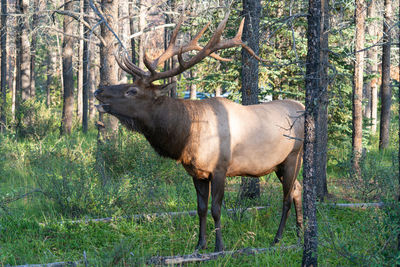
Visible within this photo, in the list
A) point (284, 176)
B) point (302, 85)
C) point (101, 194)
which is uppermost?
point (302, 85)

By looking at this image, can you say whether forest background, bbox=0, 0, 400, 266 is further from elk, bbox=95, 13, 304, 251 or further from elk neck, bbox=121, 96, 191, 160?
elk neck, bbox=121, 96, 191, 160

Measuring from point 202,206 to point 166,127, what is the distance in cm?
122

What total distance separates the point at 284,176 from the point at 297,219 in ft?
2.39

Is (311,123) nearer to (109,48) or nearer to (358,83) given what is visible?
(358,83)

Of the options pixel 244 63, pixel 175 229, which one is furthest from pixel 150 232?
pixel 244 63

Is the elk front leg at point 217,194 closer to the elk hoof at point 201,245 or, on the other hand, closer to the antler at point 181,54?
the elk hoof at point 201,245

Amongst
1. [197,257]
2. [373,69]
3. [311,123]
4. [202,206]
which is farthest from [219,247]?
[373,69]

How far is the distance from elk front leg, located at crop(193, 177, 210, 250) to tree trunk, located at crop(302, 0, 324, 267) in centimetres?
178

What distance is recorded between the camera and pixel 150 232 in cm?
586

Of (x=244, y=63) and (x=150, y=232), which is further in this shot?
(x=244, y=63)

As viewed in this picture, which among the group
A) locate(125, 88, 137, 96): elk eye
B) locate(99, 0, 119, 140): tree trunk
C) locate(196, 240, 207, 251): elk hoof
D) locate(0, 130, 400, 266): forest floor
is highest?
locate(99, 0, 119, 140): tree trunk

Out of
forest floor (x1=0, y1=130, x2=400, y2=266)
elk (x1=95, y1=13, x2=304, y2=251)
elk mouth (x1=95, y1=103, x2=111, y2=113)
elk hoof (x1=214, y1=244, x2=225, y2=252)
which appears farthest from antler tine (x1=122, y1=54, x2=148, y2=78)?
elk hoof (x1=214, y1=244, x2=225, y2=252)

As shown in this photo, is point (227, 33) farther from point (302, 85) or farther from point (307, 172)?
point (307, 172)

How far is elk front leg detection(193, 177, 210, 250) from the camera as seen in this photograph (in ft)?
18.3
